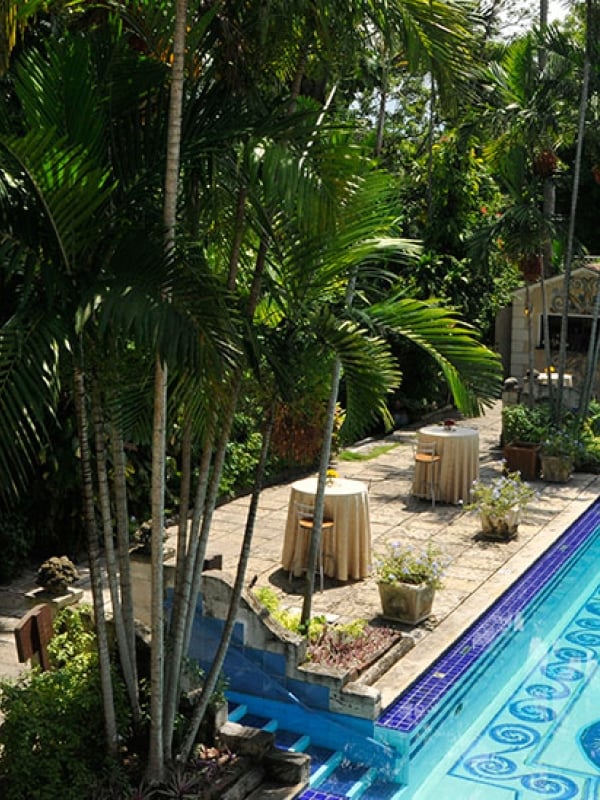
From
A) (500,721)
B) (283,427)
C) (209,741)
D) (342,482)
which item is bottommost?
(500,721)

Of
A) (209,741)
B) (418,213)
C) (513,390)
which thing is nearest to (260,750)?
(209,741)

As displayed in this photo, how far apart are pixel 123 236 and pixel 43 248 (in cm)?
35

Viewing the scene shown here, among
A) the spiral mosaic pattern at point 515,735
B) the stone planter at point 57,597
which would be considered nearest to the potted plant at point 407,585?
the spiral mosaic pattern at point 515,735

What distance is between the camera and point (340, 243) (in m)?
5.38

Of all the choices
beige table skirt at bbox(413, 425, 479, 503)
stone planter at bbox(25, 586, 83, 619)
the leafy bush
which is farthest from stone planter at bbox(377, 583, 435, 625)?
the leafy bush

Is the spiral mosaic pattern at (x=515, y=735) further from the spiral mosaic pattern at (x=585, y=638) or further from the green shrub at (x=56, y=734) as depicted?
the green shrub at (x=56, y=734)

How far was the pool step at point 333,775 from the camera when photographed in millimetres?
6207

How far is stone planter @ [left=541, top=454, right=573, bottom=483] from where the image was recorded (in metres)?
14.1

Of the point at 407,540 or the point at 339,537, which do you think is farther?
the point at 407,540

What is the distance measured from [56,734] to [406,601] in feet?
12.4

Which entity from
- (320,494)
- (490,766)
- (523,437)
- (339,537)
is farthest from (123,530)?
(523,437)

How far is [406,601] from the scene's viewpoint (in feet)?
27.3

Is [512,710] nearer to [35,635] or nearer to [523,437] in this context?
[35,635]

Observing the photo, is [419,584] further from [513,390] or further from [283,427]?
[513,390]
